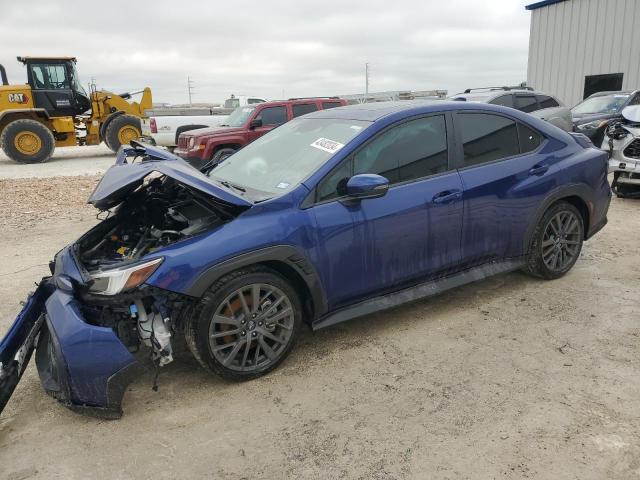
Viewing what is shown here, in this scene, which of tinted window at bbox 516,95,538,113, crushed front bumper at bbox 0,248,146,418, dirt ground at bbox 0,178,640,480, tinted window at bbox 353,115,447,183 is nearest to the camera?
dirt ground at bbox 0,178,640,480

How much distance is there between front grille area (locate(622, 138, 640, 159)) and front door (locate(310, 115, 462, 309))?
5.31 metres

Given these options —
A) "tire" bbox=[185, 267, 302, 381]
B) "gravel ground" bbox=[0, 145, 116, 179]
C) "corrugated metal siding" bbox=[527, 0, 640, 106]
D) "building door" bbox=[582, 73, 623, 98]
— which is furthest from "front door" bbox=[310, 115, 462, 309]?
"building door" bbox=[582, 73, 623, 98]

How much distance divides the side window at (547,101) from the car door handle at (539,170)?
26.6 ft

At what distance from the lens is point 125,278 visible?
2.80m

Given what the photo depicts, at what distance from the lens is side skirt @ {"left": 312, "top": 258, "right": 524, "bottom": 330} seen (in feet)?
11.3

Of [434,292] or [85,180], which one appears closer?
[434,292]

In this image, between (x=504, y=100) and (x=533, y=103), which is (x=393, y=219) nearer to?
(x=504, y=100)

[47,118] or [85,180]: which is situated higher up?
[47,118]

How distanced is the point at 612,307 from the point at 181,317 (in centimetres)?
332

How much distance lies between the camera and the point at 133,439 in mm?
2697

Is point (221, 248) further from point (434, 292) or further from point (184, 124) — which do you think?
point (184, 124)

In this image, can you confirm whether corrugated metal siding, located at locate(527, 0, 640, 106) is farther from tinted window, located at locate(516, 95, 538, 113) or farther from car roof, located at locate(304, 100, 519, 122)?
car roof, located at locate(304, 100, 519, 122)

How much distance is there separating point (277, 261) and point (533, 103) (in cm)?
1012

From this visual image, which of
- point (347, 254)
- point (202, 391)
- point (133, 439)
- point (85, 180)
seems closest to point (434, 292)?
point (347, 254)
